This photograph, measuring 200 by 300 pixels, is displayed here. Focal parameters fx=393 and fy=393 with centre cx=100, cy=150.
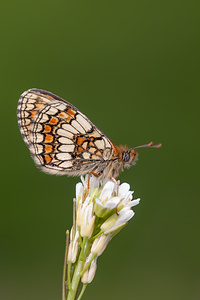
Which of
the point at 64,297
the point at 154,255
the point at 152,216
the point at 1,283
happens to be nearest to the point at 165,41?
the point at 152,216

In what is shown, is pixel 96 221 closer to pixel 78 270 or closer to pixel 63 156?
pixel 78 270

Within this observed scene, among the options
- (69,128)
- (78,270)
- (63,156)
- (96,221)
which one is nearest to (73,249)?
(78,270)

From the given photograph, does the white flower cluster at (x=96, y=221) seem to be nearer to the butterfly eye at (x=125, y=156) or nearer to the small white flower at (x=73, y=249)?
the small white flower at (x=73, y=249)

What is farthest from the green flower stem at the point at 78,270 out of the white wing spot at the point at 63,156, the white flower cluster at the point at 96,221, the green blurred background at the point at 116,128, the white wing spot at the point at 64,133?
the green blurred background at the point at 116,128

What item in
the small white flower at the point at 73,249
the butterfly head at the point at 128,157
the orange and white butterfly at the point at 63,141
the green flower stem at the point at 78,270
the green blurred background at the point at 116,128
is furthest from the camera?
the green blurred background at the point at 116,128

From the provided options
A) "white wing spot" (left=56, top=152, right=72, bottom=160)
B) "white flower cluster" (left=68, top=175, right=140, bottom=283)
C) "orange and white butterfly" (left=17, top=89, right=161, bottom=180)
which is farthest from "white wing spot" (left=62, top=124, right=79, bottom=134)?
"white flower cluster" (left=68, top=175, right=140, bottom=283)

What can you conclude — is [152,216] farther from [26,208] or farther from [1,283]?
[1,283]

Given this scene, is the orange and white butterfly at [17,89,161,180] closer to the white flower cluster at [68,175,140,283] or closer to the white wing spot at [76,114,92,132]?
the white wing spot at [76,114,92,132]
